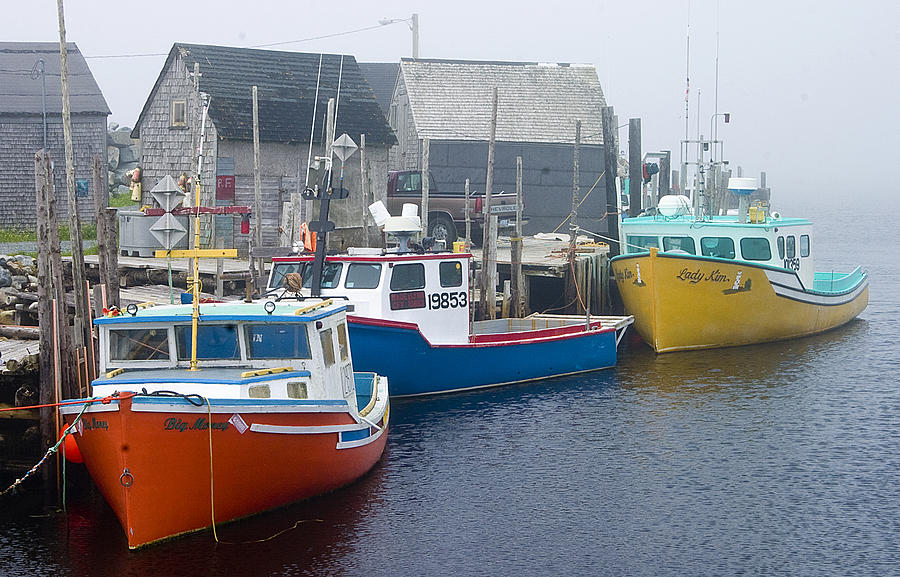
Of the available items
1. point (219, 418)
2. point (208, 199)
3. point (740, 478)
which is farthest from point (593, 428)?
point (208, 199)

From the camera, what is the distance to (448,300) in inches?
776

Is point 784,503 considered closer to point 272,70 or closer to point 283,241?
point 283,241

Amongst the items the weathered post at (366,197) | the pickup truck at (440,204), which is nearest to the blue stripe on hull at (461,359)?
the weathered post at (366,197)

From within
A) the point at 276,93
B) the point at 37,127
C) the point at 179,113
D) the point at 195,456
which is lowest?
the point at 195,456

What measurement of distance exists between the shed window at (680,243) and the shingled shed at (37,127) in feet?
67.4

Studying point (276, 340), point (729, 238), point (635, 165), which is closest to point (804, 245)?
point (729, 238)

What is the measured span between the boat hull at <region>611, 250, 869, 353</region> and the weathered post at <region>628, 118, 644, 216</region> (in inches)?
178

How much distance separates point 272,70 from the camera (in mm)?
32156

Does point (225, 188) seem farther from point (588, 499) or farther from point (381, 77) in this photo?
point (381, 77)

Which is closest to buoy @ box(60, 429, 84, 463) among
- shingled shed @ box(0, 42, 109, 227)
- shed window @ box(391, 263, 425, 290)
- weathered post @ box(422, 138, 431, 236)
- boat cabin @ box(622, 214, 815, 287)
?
shed window @ box(391, 263, 425, 290)

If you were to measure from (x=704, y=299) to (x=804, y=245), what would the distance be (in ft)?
13.5

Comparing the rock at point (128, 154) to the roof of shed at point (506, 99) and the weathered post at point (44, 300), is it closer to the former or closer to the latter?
the roof of shed at point (506, 99)

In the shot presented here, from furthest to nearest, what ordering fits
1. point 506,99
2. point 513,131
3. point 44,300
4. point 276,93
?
point 506,99
point 513,131
point 276,93
point 44,300

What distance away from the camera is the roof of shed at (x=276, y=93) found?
99.3 feet
